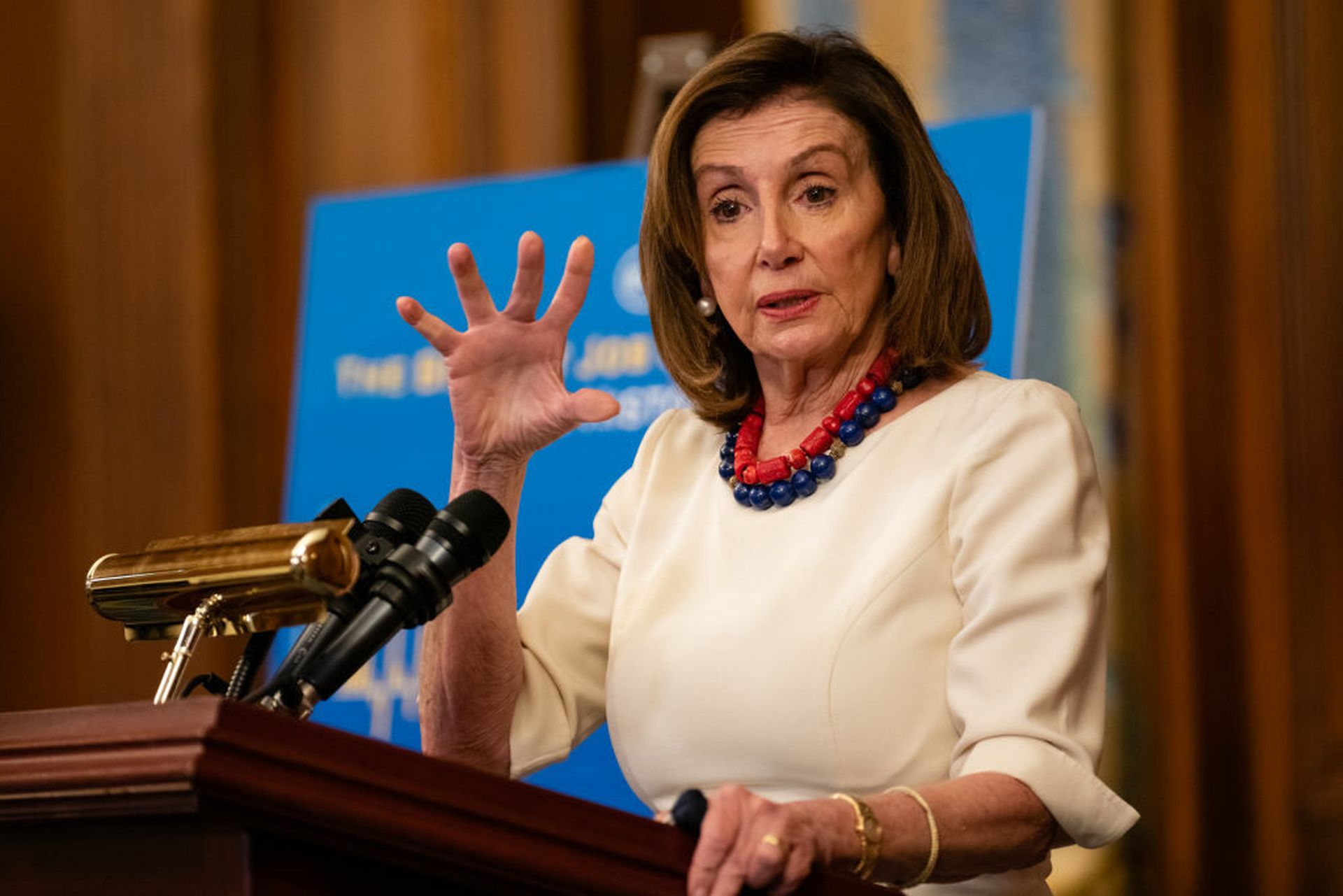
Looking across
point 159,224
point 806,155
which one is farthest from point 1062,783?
point 159,224

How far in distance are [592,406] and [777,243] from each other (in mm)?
415

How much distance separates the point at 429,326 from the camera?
1.93 meters

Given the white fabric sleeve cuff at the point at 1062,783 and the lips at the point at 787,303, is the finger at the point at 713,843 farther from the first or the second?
the lips at the point at 787,303

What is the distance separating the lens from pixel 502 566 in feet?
7.06

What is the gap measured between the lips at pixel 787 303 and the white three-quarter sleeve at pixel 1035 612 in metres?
0.30

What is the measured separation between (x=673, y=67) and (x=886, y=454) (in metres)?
2.05

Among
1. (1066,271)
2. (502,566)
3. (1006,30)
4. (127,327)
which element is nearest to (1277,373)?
(1066,271)

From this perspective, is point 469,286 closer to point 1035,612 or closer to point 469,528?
point 469,528

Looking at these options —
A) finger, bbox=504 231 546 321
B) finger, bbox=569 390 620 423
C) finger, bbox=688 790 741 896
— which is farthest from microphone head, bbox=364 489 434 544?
finger, bbox=688 790 741 896

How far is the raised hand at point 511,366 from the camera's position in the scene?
196 centimetres

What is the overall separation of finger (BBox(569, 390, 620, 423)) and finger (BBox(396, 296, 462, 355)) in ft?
0.52

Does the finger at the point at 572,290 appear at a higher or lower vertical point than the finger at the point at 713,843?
higher

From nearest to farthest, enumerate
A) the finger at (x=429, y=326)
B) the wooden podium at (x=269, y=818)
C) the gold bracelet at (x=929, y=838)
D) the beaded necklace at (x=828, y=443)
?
1. the wooden podium at (x=269, y=818)
2. the gold bracelet at (x=929, y=838)
3. the finger at (x=429, y=326)
4. the beaded necklace at (x=828, y=443)

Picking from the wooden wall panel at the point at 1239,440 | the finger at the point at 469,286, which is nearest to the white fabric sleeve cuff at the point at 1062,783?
the finger at the point at 469,286
